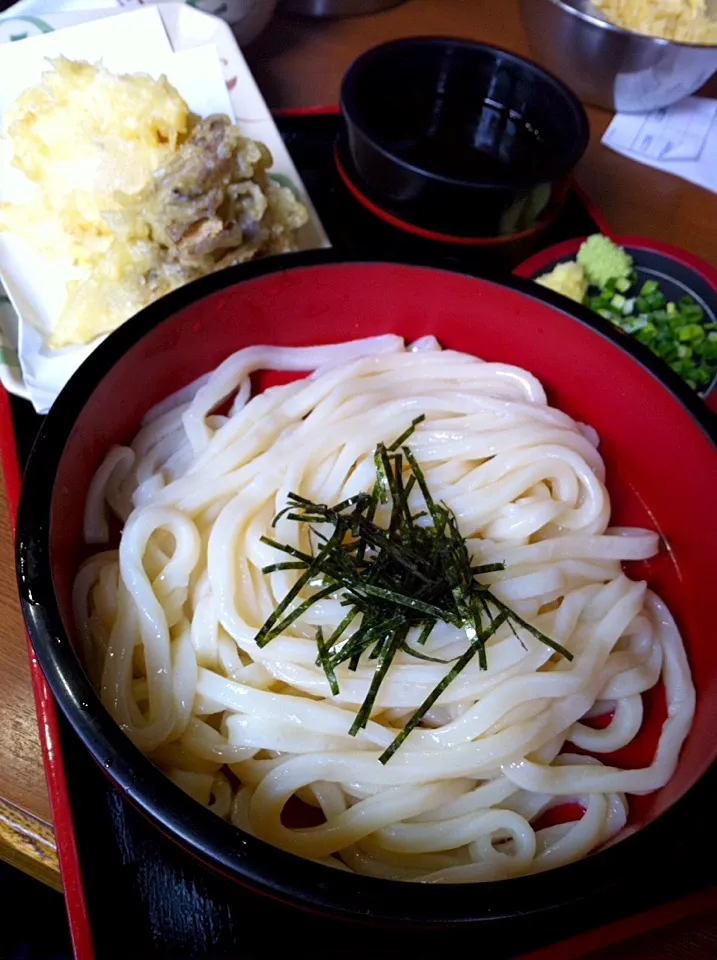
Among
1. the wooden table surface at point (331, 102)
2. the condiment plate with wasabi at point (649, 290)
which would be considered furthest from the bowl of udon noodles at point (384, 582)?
the condiment plate with wasabi at point (649, 290)

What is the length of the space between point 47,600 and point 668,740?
0.80 metres

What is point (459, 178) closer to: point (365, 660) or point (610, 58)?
point (365, 660)

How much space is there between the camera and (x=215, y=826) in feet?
2.34

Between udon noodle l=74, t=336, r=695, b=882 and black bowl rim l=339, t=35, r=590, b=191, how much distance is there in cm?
35

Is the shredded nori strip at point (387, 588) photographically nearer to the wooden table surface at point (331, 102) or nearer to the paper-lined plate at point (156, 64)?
the wooden table surface at point (331, 102)

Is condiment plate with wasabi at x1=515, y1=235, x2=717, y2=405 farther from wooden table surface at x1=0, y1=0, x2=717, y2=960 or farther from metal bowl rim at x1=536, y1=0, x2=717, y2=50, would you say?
metal bowl rim at x1=536, y1=0, x2=717, y2=50

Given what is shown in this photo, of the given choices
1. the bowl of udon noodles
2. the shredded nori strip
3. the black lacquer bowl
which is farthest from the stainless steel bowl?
the shredded nori strip

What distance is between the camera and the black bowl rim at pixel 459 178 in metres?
1.35

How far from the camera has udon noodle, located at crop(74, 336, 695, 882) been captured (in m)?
0.93

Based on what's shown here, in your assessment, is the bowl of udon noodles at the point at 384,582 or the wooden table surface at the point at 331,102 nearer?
the bowl of udon noodles at the point at 384,582

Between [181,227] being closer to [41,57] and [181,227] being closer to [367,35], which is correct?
[41,57]

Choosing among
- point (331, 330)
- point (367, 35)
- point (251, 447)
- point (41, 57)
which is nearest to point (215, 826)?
point (251, 447)

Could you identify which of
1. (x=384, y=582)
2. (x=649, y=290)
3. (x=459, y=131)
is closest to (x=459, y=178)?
(x=459, y=131)

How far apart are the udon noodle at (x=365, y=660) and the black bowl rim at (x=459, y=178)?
13.8 inches
